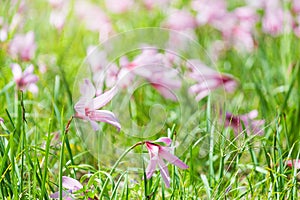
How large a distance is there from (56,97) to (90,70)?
5.8 inches

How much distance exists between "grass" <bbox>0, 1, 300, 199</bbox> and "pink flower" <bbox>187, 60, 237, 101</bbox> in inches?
1.5

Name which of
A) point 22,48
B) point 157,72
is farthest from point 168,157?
point 22,48

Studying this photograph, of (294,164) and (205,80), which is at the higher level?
(205,80)

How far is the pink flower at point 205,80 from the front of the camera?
1.65 meters

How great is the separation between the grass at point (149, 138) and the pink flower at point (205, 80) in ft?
0.12

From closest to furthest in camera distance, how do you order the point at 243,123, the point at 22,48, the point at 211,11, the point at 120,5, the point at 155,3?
the point at 243,123
the point at 22,48
the point at 211,11
the point at 155,3
the point at 120,5

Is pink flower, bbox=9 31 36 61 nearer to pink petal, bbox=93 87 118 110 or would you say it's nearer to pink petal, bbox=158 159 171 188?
pink petal, bbox=93 87 118 110

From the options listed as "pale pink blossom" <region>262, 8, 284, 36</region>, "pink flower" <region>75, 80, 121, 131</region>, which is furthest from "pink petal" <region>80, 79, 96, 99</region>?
"pale pink blossom" <region>262, 8, 284, 36</region>

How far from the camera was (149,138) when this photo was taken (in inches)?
62.4

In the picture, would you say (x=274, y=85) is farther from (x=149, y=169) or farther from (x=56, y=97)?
(x=149, y=169)

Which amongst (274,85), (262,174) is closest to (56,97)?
(262,174)

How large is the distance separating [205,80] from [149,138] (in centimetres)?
21

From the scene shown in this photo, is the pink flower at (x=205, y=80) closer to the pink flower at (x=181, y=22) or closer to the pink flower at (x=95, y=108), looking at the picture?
the pink flower at (x=95, y=108)

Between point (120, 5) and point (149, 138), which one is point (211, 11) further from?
point (149, 138)
